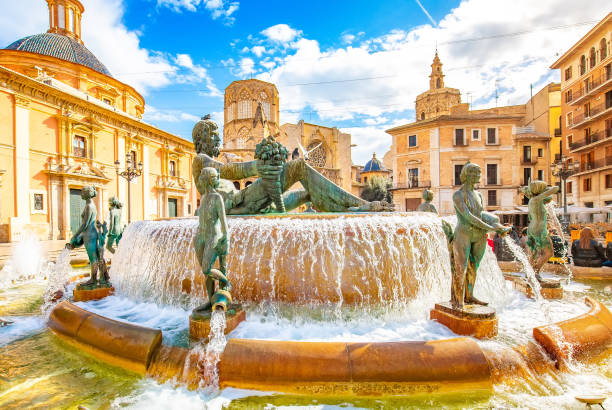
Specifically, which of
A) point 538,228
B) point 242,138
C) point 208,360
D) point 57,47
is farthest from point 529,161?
point 57,47

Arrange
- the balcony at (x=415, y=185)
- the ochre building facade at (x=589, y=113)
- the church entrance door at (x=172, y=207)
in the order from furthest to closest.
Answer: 1. the balcony at (x=415, y=185)
2. the church entrance door at (x=172, y=207)
3. the ochre building facade at (x=589, y=113)

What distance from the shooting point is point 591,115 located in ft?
82.5

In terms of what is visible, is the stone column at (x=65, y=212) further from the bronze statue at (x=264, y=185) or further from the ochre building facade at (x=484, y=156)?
the ochre building facade at (x=484, y=156)

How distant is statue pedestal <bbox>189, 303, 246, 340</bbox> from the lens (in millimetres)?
2906

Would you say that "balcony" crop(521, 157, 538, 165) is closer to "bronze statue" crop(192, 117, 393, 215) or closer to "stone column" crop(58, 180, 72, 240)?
"bronze statue" crop(192, 117, 393, 215)

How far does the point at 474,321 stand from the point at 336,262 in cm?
156

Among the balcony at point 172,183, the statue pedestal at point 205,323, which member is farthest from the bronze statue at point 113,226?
the balcony at point 172,183

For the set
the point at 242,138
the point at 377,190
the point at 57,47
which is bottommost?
the point at 377,190

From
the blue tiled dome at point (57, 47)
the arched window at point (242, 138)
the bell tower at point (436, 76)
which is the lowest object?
the arched window at point (242, 138)

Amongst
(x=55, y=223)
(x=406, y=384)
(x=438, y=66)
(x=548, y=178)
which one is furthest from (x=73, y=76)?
(x=438, y=66)

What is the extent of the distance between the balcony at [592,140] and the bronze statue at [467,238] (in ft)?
94.7

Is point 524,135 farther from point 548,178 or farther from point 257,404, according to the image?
point 257,404

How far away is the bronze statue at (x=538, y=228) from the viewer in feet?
16.0

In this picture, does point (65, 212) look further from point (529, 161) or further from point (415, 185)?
point (529, 161)
